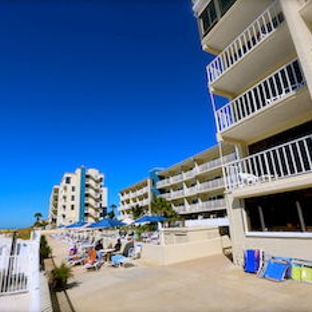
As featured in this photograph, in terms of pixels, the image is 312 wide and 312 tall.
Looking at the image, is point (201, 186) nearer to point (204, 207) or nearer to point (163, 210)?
point (204, 207)

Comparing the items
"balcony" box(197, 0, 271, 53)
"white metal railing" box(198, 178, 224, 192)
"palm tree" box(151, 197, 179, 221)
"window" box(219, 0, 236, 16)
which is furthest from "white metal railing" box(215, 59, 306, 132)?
"palm tree" box(151, 197, 179, 221)

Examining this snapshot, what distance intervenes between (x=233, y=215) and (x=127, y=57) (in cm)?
1174

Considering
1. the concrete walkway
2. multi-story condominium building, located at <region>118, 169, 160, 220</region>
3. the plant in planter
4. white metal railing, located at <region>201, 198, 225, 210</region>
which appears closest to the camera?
the concrete walkway

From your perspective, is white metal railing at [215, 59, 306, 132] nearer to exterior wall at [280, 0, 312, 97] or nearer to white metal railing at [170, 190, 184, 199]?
exterior wall at [280, 0, 312, 97]

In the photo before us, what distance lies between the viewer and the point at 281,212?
8.84 meters

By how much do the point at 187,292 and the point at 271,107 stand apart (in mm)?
7260

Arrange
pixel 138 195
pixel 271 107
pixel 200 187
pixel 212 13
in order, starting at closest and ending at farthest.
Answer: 1. pixel 271 107
2. pixel 212 13
3. pixel 200 187
4. pixel 138 195

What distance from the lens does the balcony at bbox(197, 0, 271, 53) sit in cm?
1037

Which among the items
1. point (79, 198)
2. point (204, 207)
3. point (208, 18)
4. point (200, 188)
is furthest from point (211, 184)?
point (79, 198)

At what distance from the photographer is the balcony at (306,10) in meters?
7.23

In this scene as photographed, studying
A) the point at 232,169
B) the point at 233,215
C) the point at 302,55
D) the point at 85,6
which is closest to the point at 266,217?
the point at 233,215

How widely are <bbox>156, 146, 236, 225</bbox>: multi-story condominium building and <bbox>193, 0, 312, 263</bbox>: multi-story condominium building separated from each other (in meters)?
17.0

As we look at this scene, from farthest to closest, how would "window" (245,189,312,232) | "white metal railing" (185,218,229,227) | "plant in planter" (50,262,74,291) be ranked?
"white metal railing" (185,218,229,227)
"window" (245,189,312,232)
"plant in planter" (50,262,74,291)

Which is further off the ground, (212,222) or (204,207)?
(204,207)
